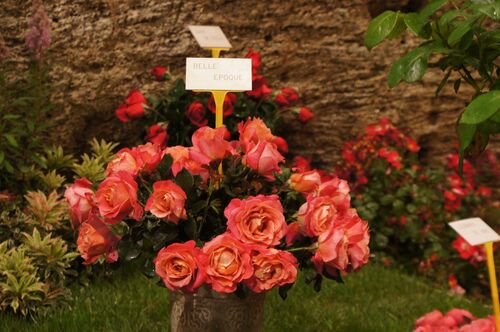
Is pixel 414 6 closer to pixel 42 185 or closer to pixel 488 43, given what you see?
pixel 42 185

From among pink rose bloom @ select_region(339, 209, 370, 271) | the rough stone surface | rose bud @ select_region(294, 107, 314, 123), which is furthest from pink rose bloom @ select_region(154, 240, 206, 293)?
rose bud @ select_region(294, 107, 314, 123)

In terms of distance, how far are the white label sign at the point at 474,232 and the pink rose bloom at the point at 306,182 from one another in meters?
0.49

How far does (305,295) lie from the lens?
13.0 ft

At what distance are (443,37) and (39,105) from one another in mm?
2688

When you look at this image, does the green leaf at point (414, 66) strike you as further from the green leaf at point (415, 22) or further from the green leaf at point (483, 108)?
the green leaf at point (483, 108)

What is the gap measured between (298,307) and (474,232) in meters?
1.31

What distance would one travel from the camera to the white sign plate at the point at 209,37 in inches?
145

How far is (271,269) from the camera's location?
A: 218 cm

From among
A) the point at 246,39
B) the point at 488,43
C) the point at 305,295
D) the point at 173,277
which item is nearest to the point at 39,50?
the point at 246,39

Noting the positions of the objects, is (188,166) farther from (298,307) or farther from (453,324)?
(298,307)

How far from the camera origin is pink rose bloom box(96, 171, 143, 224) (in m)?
2.23

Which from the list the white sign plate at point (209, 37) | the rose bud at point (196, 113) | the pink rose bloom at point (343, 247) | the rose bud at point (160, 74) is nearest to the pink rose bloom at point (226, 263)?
the pink rose bloom at point (343, 247)

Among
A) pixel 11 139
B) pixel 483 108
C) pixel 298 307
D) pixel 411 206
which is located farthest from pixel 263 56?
pixel 483 108

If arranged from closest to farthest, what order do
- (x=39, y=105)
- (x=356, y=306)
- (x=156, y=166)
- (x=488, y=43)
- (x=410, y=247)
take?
(x=488, y=43), (x=156, y=166), (x=356, y=306), (x=39, y=105), (x=410, y=247)
